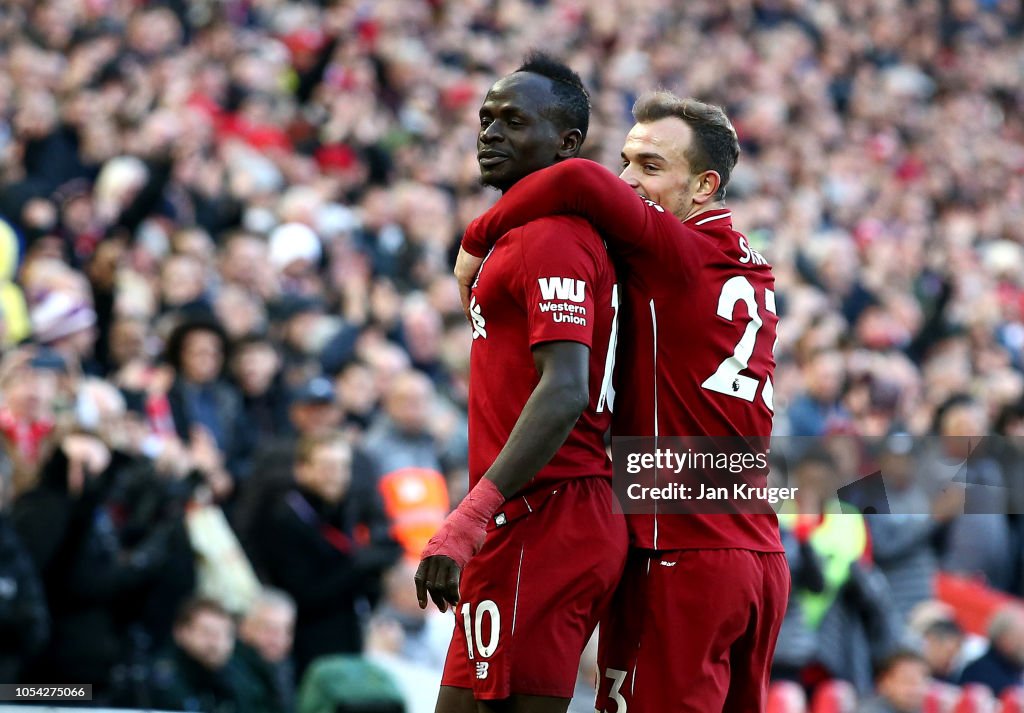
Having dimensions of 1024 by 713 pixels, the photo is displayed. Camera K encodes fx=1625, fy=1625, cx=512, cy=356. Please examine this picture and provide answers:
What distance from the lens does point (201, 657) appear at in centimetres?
→ 711

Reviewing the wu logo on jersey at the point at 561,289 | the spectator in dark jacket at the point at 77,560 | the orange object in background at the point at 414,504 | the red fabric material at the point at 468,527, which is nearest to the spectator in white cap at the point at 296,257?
the orange object in background at the point at 414,504

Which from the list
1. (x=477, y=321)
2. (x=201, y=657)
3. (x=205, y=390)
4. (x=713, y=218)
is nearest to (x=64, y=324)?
(x=205, y=390)

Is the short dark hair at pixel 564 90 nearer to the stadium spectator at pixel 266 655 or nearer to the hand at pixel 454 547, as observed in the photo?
the hand at pixel 454 547

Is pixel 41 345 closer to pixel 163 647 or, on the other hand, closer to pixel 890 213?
pixel 163 647

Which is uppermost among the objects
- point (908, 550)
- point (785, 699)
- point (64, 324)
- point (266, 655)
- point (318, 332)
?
point (64, 324)

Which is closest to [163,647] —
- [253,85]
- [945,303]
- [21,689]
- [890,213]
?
[21,689]

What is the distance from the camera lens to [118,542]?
710cm

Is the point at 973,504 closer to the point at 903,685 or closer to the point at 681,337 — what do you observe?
the point at 903,685

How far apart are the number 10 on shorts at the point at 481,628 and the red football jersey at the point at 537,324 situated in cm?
32

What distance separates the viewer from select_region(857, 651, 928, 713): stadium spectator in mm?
8062

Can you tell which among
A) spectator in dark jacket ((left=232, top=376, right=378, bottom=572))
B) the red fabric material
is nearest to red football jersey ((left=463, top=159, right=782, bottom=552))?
the red fabric material

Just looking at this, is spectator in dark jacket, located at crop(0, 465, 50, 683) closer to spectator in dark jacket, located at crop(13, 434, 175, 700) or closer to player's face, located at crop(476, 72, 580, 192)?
spectator in dark jacket, located at crop(13, 434, 175, 700)

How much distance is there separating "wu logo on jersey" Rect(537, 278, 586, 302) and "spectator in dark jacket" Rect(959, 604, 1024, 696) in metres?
5.18

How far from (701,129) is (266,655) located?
3.80 meters
